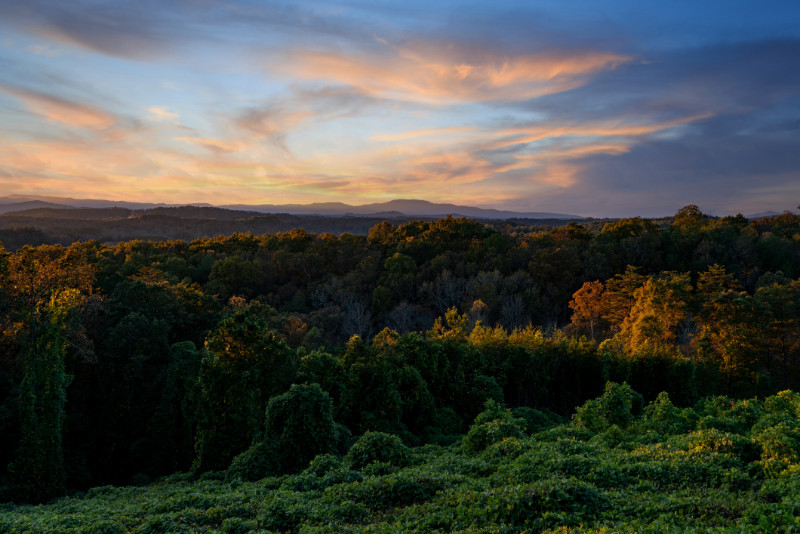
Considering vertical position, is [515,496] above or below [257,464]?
above

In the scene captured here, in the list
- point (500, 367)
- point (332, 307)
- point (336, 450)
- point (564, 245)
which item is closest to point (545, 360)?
point (500, 367)

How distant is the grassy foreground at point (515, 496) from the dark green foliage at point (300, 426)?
208 cm

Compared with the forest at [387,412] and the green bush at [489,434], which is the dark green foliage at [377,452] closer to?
the forest at [387,412]

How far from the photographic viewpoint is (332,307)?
37.9m

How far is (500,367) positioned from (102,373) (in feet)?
65.7

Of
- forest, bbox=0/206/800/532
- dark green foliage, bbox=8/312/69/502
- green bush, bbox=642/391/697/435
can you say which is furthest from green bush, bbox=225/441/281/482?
green bush, bbox=642/391/697/435

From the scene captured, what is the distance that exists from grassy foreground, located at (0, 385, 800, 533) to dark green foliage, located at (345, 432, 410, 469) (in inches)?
2.3

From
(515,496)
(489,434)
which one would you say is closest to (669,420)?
(489,434)

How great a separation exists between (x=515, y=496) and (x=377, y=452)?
5799 mm

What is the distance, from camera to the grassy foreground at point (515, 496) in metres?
7.22

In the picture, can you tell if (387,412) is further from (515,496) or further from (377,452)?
(515,496)

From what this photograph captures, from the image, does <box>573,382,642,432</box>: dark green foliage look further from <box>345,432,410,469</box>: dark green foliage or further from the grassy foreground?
<box>345,432,410,469</box>: dark green foliage

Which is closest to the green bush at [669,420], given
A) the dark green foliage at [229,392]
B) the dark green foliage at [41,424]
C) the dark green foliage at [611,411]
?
the dark green foliage at [611,411]

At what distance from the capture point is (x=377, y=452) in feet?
41.3
